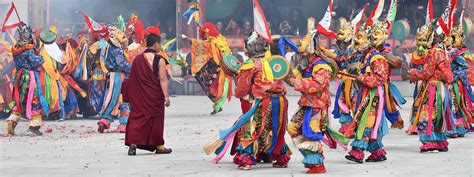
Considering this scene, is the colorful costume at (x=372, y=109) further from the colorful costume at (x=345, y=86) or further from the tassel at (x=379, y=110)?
the colorful costume at (x=345, y=86)

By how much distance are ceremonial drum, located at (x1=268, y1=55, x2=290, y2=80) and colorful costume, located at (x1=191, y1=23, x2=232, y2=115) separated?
26.7 ft

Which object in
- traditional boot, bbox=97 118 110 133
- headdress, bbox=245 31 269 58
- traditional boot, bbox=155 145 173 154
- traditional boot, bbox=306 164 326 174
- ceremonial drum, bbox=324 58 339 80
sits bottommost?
traditional boot, bbox=97 118 110 133

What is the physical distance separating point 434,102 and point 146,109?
3.29m

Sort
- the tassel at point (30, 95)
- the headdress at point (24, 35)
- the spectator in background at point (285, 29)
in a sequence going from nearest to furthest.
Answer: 1. the headdress at point (24, 35)
2. the tassel at point (30, 95)
3. the spectator in background at point (285, 29)

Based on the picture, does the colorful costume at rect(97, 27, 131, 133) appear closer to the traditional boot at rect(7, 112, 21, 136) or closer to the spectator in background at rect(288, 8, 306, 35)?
the traditional boot at rect(7, 112, 21, 136)

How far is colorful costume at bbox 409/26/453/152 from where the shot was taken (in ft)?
47.8

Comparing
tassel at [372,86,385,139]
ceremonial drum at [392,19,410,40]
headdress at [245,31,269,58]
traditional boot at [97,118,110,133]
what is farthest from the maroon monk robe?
ceremonial drum at [392,19,410,40]

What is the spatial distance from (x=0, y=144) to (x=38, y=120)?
1571 millimetres

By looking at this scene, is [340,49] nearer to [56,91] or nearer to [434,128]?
[434,128]

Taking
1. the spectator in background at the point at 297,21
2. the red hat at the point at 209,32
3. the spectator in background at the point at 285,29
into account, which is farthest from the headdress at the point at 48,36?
the spectator in background at the point at 297,21

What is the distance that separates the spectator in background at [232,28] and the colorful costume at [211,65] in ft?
28.1

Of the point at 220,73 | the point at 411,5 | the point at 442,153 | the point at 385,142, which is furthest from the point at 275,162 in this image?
the point at 411,5

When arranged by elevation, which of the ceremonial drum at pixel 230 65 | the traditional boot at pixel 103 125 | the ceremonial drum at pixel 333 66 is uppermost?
the ceremonial drum at pixel 333 66

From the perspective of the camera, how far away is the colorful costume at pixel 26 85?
17391mm
